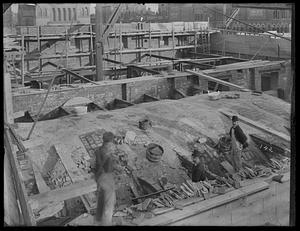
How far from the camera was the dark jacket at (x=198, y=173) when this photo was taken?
7.82 metres

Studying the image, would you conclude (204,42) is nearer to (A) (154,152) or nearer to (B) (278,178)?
(A) (154,152)

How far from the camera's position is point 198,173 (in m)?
7.88

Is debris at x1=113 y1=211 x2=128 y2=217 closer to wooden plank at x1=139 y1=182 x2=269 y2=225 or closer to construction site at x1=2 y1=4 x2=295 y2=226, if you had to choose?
construction site at x1=2 y1=4 x2=295 y2=226

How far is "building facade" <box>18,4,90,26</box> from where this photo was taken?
2225 cm

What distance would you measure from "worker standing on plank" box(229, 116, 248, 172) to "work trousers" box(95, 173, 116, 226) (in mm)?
3264

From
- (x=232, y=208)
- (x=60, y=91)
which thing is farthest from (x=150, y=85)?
(x=232, y=208)

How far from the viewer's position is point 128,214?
22.1ft

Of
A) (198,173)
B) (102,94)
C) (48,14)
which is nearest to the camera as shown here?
(198,173)

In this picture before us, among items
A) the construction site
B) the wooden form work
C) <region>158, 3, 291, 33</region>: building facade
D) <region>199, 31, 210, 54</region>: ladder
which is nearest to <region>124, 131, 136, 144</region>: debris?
the construction site

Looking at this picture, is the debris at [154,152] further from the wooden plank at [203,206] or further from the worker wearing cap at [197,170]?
the wooden plank at [203,206]

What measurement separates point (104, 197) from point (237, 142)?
12.8 feet

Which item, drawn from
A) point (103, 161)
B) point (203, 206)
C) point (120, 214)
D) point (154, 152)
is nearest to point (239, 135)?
point (154, 152)

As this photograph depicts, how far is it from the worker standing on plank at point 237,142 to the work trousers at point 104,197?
3.26 m
